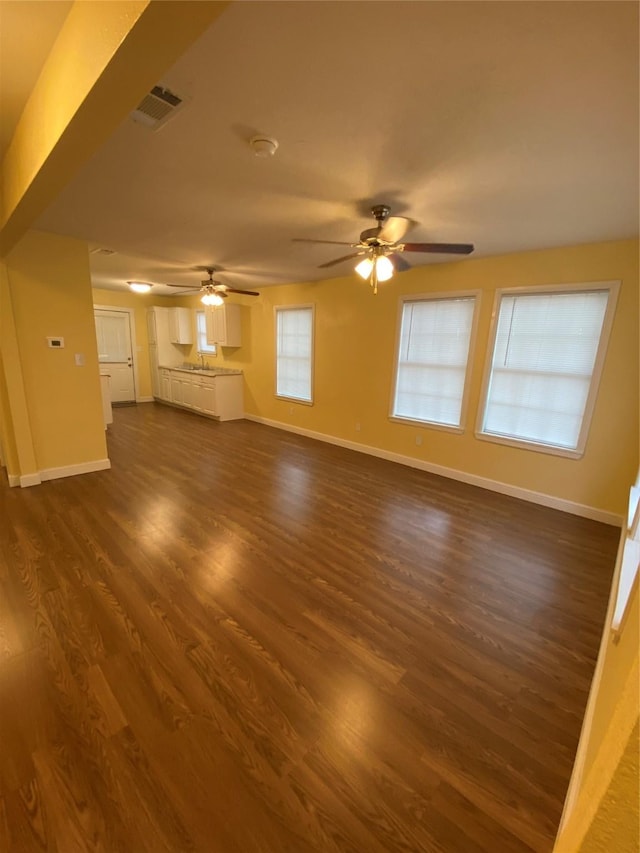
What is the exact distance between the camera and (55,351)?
3.65 m

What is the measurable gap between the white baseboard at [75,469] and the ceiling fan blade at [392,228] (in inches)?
153

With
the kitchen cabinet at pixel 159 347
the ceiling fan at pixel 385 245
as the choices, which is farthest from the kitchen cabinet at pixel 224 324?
the ceiling fan at pixel 385 245

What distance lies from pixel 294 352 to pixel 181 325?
357 centimetres

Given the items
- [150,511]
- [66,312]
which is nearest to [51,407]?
[66,312]

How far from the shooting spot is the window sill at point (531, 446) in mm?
3408

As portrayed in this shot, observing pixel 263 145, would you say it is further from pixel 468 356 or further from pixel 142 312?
pixel 142 312

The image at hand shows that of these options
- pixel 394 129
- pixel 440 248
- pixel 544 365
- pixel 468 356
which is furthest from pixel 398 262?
pixel 544 365

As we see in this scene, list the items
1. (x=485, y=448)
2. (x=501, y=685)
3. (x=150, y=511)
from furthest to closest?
(x=485, y=448)
(x=150, y=511)
(x=501, y=685)

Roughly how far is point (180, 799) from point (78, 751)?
46cm

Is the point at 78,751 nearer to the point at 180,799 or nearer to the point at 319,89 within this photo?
the point at 180,799

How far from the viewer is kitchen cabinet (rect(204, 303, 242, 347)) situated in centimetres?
666

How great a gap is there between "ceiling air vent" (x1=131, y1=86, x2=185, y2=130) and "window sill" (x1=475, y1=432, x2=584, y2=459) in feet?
12.5

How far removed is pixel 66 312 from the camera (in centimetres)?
364

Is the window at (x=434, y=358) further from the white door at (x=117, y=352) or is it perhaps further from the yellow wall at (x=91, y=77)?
the white door at (x=117, y=352)
